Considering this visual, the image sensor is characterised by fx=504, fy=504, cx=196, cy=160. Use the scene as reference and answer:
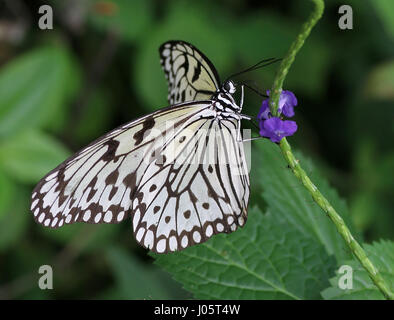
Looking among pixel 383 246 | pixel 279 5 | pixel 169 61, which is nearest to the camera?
pixel 383 246

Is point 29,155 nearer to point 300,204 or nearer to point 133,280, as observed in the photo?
point 133,280

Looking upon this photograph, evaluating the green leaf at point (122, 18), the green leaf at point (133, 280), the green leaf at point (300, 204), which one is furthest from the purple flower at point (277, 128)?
the green leaf at point (122, 18)

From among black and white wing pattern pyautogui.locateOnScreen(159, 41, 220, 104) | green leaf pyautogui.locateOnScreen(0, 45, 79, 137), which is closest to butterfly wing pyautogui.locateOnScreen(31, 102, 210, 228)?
black and white wing pattern pyautogui.locateOnScreen(159, 41, 220, 104)

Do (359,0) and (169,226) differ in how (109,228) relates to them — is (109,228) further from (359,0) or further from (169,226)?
(359,0)

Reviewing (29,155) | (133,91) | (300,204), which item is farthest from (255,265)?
(133,91)

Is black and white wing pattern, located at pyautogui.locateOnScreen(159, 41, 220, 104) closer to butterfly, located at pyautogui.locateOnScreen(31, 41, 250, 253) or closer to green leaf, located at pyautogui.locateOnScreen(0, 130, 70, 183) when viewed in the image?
butterfly, located at pyautogui.locateOnScreen(31, 41, 250, 253)

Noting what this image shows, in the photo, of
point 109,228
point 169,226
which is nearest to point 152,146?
point 169,226
